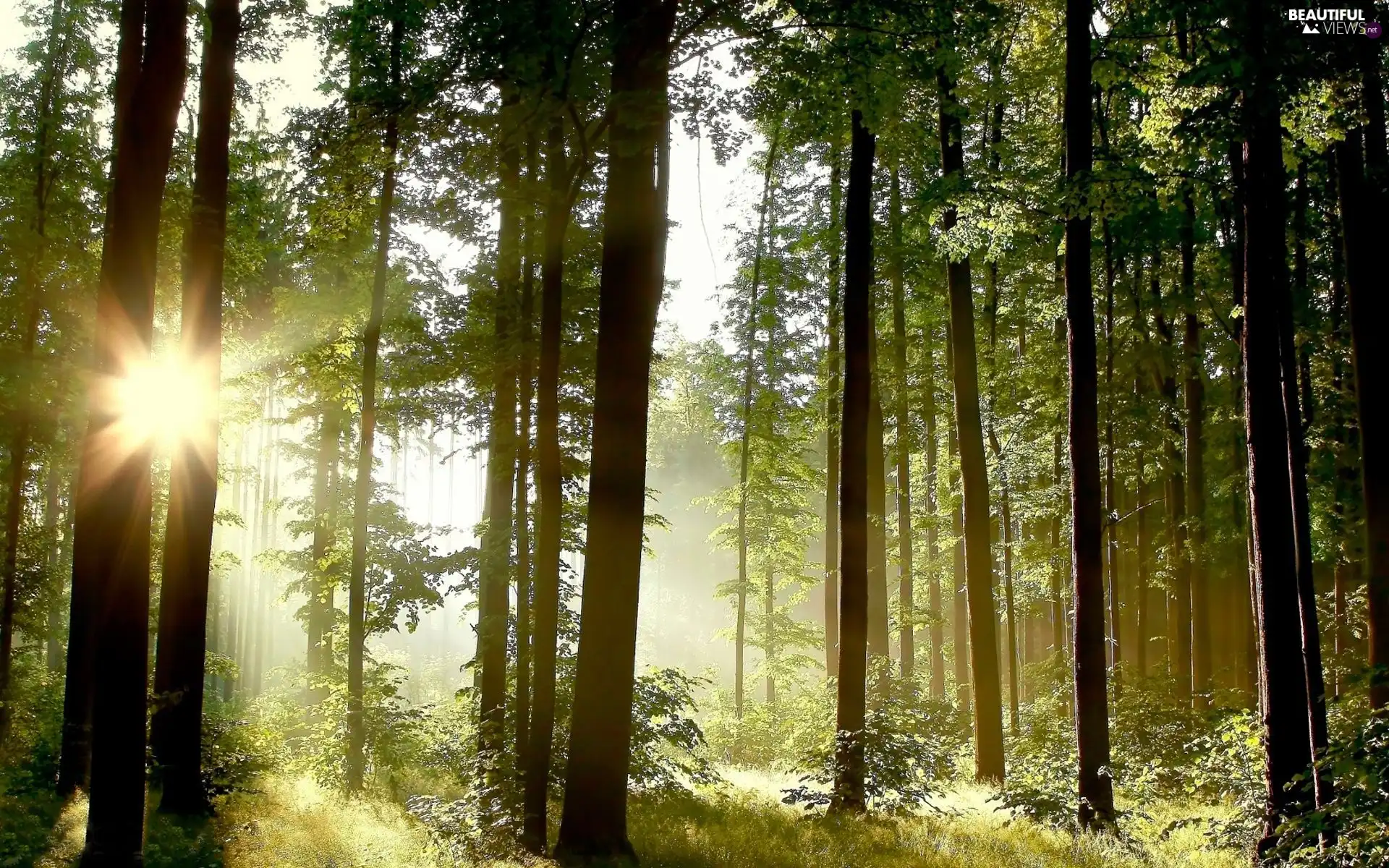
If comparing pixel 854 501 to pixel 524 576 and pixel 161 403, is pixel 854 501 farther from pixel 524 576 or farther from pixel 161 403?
pixel 161 403

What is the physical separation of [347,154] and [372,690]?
10.7 meters

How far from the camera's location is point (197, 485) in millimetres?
11148

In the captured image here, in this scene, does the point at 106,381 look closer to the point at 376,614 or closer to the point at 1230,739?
the point at 376,614

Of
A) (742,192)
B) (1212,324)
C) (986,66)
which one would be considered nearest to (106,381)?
(986,66)

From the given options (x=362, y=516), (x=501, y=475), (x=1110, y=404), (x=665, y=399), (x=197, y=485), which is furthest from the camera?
(x=665, y=399)

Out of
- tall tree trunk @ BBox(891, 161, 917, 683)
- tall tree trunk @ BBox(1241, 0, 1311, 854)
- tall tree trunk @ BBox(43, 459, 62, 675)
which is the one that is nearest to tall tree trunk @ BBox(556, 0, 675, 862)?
tall tree trunk @ BBox(1241, 0, 1311, 854)

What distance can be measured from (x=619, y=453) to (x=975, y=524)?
327 inches

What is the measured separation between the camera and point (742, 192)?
23.4 m

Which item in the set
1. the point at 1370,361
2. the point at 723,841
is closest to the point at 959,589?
the point at 1370,361

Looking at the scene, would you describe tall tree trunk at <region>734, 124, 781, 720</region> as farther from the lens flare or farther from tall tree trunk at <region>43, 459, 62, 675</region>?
tall tree trunk at <region>43, 459, 62, 675</region>

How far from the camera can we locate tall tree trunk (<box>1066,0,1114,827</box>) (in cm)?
1045

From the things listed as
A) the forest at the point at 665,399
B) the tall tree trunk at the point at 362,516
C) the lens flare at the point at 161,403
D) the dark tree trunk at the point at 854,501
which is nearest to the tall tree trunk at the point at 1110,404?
the forest at the point at 665,399

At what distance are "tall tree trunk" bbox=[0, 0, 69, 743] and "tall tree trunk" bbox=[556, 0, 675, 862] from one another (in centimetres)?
1030

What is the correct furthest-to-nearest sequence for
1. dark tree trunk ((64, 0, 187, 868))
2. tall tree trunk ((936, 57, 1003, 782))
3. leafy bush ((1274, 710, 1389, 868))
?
tall tree trunk ((936, 57, 1003, 782)), dark tree trunk ((64, 0, 187, 868)), leafy bush ((1274, 710, 1389, 868))
